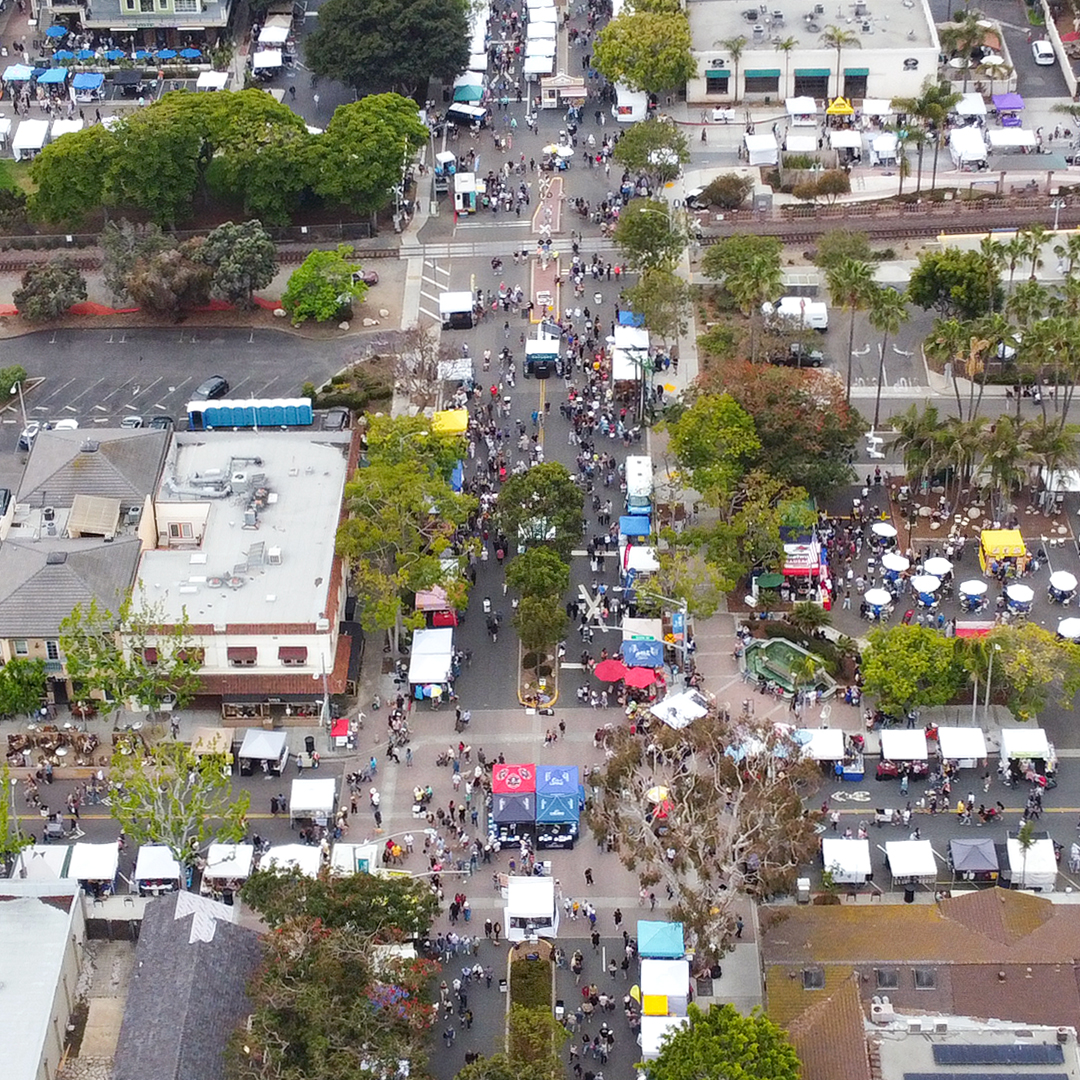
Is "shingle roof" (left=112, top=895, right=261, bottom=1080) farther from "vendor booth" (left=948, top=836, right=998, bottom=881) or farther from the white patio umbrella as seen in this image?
the white patio umbrella

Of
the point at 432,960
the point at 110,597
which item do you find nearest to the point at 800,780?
the point at 432,960

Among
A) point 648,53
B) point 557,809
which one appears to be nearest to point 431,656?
point 557,809

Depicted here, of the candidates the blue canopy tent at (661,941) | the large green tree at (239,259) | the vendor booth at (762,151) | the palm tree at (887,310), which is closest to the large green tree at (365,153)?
the large green tree at (239,259)

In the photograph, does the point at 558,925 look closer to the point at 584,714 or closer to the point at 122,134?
the point at 584,714

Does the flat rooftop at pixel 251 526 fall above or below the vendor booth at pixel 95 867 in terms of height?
above

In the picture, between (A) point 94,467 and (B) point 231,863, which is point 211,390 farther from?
(B) point 231,863

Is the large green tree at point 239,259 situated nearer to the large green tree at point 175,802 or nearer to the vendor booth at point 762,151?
the vendor booth at point 762,151

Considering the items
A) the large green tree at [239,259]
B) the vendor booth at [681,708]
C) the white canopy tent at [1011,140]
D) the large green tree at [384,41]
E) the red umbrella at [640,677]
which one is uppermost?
the large green tree at [384,41]
